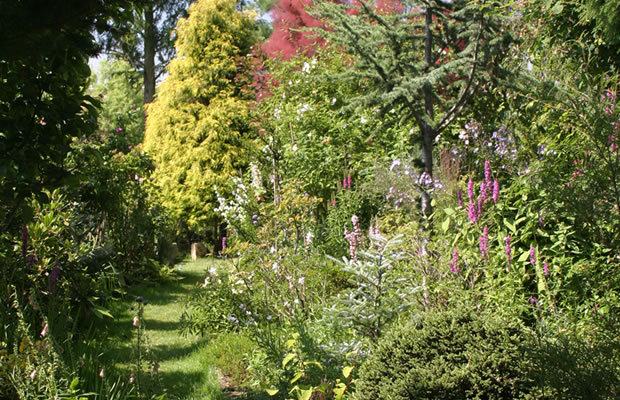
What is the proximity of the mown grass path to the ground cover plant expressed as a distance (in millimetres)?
27

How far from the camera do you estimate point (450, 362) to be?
235cm

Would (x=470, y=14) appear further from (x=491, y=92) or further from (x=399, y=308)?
(x=399, y=308)

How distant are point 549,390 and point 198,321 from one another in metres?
3.39

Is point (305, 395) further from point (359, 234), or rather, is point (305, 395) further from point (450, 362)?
point (359, 234)

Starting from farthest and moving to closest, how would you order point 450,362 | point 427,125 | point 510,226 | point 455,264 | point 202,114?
1. point 202,114
2. point 427,125
3. point 510,226
4. point 455,264
5. point 450,362

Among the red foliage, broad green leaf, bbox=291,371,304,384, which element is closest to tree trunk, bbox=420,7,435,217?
broad green leaf, bbox=291,371,304,384

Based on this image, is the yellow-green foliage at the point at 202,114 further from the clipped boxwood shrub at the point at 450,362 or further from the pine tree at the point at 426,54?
the clipped boxwood shrub at the point at 450,362

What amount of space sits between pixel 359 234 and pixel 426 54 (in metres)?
1.97

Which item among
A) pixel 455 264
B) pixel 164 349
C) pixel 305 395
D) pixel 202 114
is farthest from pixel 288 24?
pixel 305 395

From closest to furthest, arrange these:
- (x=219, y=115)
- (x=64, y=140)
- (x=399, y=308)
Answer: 1. (x=64, y=140)
2. (x=399, y=308)
3. (x=219, y=115)

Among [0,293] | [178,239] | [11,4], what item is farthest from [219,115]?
[11,4]

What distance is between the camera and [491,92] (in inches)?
220

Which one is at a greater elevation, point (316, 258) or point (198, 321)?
point (316, 258)

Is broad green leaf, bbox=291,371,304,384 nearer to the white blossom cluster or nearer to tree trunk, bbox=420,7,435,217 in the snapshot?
tree trunk, bbox=420,7,435,217
